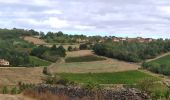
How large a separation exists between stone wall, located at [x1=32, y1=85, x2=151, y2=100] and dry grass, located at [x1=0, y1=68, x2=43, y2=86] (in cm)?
3076

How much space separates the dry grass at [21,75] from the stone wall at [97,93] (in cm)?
3076

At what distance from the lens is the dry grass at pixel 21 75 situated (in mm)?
54594

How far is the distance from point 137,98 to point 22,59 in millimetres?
56264

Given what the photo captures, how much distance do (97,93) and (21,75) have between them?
39883mm

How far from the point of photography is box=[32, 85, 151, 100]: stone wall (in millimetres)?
20844

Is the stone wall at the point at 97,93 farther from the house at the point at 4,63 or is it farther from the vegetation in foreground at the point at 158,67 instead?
the vegetation in foreground at the point at 158,67

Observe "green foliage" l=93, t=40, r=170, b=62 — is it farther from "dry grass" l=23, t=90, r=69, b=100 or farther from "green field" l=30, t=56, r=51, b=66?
"dry grass" l=23, t=90, r=69, b=100

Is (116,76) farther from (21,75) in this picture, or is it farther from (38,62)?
(21,75)

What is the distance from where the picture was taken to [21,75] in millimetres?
60062

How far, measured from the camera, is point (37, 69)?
224 ft

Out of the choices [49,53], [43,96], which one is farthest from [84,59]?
[43,96]

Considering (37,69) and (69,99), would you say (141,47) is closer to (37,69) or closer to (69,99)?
(37,69)

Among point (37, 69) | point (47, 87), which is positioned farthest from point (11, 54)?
point (47, 87)

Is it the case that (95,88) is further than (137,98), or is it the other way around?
(95,88)
